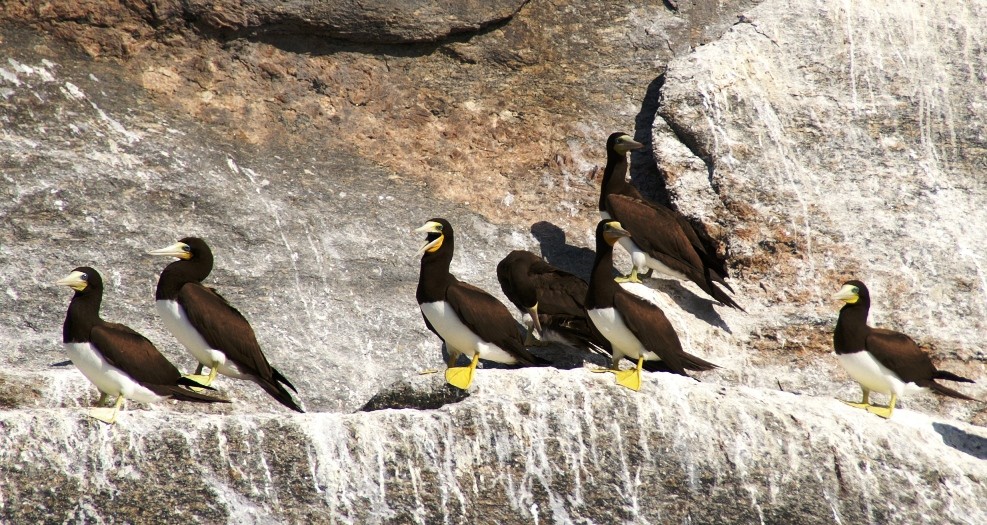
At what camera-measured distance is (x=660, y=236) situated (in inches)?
465

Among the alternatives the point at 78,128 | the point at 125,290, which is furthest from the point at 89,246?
the point at 78,128

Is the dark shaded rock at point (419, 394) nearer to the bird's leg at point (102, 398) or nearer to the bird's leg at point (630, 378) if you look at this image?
the bird's leg at point (630, 378)

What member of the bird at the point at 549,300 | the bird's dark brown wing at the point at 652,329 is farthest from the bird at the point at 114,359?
the bird at the point at 549,300

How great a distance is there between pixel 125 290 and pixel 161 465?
3.66m

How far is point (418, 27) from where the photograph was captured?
1398 cm

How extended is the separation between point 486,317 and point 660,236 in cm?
266

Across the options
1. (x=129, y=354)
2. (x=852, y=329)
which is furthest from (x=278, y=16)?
Answer: (x=852, y=329)

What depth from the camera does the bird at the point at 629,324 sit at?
9844 millimetres

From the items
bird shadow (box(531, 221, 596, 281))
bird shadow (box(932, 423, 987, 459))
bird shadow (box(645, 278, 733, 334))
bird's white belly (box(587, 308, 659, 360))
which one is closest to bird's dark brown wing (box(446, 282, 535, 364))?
bird's white belly (box(587, 308, 659, 360))

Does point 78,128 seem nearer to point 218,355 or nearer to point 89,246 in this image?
point 89,246

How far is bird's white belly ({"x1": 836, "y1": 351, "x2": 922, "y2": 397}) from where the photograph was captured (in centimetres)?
1000

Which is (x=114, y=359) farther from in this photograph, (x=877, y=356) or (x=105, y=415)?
(x=877, y=356)

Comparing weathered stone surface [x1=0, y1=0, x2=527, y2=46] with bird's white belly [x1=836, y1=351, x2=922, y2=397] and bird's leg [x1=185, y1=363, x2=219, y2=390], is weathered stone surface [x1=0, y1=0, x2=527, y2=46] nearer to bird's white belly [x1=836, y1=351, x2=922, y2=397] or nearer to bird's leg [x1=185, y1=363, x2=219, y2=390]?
bird's leg [x1=185, y1=363, x2=219, y2=390]

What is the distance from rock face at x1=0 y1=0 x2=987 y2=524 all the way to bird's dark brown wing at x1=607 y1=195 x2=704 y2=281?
0.45m
